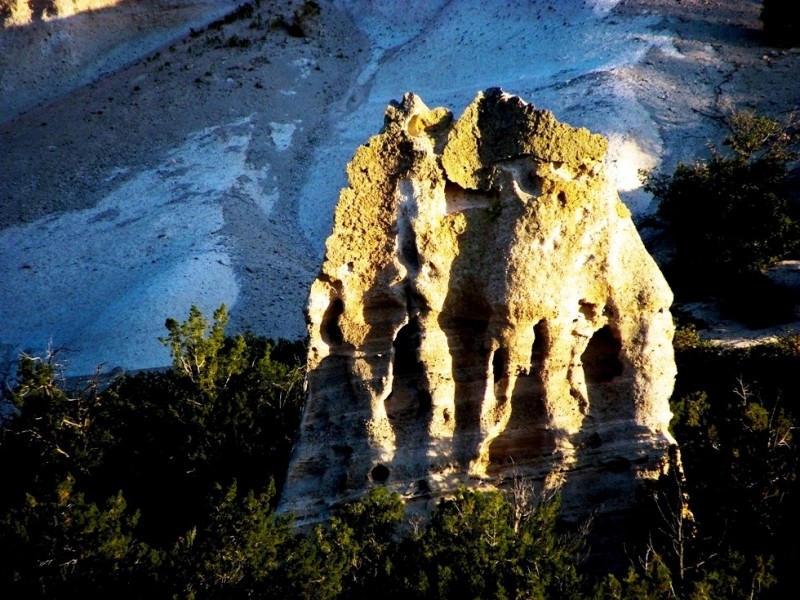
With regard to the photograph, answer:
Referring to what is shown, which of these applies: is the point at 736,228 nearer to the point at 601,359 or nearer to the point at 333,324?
the point at 601,359

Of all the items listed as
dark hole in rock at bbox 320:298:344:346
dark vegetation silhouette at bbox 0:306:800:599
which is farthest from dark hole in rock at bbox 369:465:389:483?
dark hole in rock at bbox 320:298:344:346

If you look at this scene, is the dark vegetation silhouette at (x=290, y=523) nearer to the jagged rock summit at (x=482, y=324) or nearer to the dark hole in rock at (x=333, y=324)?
the jagged rock summit at (x=482, y=324)

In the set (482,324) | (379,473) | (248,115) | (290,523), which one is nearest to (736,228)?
(482,324)

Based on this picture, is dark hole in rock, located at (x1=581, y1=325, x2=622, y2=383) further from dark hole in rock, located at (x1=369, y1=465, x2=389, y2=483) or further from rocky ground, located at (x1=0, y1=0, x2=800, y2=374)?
rocky ground, located at (x1=0, y1=0, x2=800, y2=374)

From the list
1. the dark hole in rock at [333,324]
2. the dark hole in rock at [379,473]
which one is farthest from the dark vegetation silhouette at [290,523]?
the dark hole in rock at [333,324]

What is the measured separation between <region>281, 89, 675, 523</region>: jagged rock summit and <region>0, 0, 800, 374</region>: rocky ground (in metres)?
15.7

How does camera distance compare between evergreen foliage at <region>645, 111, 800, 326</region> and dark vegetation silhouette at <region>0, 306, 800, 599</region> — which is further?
evergreen foliage at <region>645, 111, 800, 326</region>

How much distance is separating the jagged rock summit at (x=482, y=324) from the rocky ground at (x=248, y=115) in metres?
15.7

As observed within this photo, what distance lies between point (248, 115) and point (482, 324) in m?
33.5

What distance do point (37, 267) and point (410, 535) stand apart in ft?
86.4

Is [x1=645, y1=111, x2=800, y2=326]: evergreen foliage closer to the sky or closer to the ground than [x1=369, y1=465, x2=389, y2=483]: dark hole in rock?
closer to the sky

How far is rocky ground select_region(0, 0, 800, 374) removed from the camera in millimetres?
29516

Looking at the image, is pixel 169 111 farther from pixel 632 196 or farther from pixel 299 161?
pixel 632 196

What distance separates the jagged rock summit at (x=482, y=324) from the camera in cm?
1070
